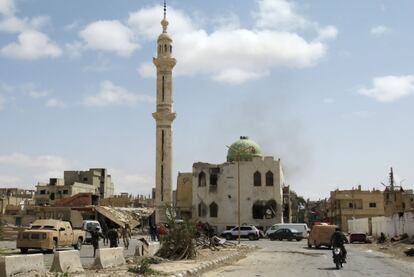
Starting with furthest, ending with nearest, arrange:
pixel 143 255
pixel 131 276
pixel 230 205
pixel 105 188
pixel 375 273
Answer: pixel 105 188
pixel 230 205
pixel 143 255
pixel 375 273
pixel 131 276

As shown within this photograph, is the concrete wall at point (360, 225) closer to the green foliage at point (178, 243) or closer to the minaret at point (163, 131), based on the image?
the minaret at point (163, 131)

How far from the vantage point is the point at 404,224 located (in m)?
37.0

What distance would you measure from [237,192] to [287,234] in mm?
15761

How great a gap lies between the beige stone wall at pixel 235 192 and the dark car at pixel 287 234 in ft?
45.6

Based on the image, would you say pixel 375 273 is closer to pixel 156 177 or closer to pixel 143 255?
pixel 143 255

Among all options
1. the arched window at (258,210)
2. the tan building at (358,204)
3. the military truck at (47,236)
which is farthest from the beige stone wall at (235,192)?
the military truck at (47,236)

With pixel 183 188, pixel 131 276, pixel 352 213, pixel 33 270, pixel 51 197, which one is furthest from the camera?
pixel 51 197

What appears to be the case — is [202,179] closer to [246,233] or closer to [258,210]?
[258,210]

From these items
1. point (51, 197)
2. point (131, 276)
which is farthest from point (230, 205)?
point (131, 276)

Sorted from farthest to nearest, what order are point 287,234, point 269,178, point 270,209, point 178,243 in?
point 269,178
point 270,209
point 287,234
point 178,243

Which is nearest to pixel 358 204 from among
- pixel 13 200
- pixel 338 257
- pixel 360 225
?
pixel 360 225

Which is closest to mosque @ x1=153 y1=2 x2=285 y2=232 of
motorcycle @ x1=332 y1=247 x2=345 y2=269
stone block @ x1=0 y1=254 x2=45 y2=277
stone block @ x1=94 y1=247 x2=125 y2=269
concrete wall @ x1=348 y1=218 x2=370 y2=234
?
concrete wall @ x1=348 y1=218 x2=370 y2=234

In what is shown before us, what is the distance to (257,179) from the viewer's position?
60844 mm

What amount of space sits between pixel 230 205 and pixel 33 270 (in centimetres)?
4948
